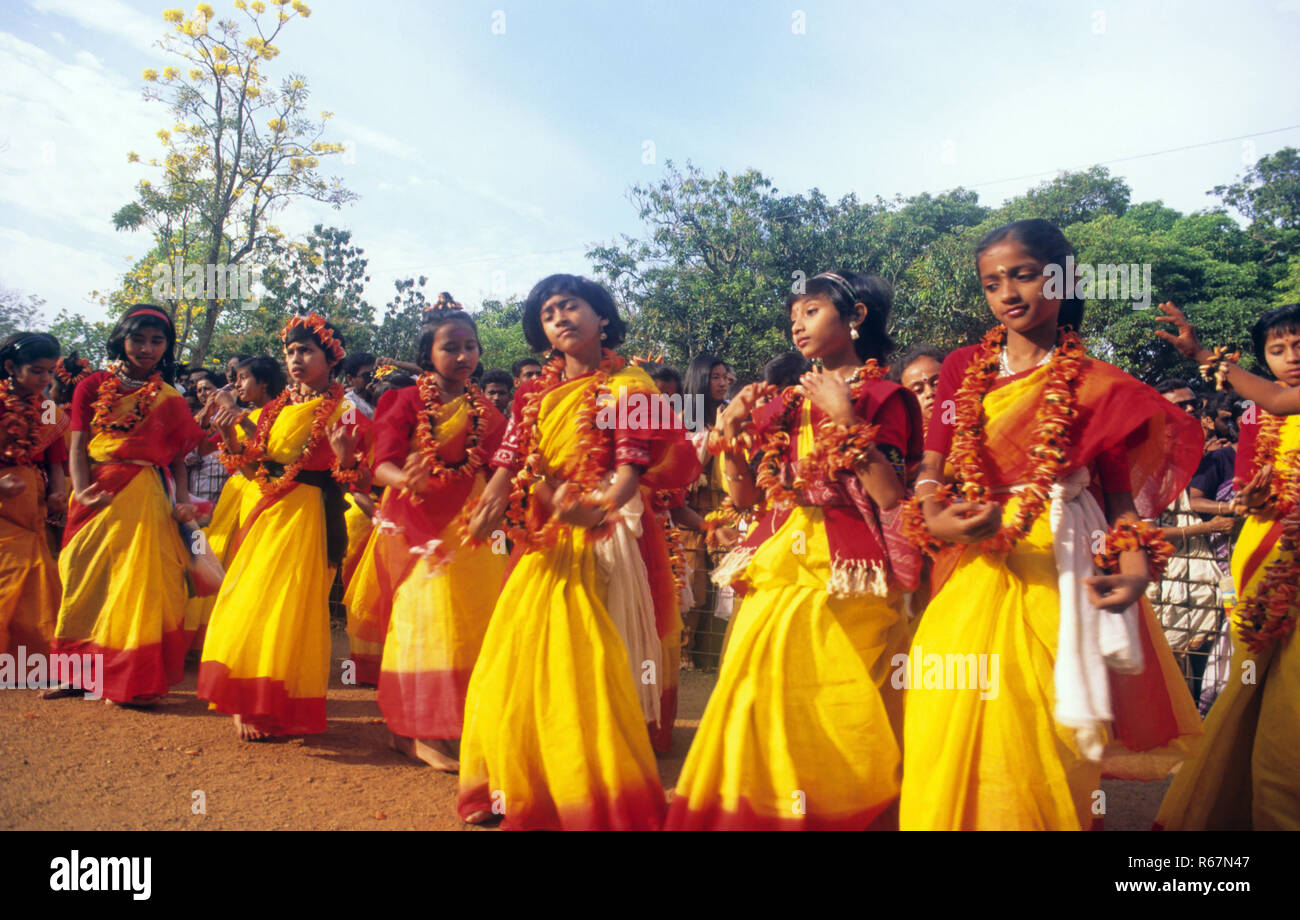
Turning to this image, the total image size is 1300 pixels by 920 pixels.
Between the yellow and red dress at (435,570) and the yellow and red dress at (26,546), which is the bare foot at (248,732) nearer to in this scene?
the yellow and red dress at (435,570)

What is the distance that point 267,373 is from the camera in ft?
19.6

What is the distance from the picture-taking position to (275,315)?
22562 mm

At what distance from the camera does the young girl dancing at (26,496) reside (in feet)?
19.0

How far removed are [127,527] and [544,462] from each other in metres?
3.49

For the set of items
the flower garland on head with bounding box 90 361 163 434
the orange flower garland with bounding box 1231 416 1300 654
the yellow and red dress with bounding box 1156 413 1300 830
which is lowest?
the yellow and red dress with bounding box 1156 413 1300 830

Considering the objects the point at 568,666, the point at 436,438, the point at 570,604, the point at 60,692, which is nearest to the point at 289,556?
the point at 436,438

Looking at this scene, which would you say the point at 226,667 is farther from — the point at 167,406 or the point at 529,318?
the point at 529,318

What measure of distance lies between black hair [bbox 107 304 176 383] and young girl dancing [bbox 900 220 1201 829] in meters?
5.07

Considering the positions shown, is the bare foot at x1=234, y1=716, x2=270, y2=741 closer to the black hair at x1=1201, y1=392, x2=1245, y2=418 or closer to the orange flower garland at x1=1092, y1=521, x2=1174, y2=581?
the orange flower garland at x1=1092, y1=521, x2=1174, y2=581

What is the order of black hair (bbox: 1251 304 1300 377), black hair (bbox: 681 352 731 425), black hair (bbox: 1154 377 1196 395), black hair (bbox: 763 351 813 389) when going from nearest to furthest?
black hair (bbox: 1251 304 1300 377) < black hair (bbox: 763 351 813 389) < black hair (bbox: 1154 377 1196 395) < black hair (bbox: 681 352 731 425)

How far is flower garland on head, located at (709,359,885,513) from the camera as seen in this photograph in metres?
2.79

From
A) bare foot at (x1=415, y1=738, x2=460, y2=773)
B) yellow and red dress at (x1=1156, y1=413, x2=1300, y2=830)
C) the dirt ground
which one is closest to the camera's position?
yellow and red dress at (x1=1156, y1=413, x2=1300, y2=830)

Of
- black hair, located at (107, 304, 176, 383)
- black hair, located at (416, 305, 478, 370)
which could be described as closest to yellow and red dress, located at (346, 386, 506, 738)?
black hair, located at (416, 305, 478, 370)

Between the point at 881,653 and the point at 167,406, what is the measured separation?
483 cm
